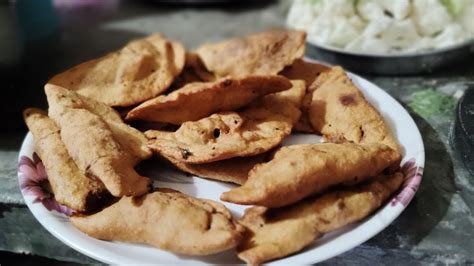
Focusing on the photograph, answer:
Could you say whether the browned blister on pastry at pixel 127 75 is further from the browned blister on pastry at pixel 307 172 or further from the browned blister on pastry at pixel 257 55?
the browned blister on pastry at pixel 307 172

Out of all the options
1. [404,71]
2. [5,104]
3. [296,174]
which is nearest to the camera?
[296,174]

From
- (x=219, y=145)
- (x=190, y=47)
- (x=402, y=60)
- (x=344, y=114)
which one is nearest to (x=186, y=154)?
(x=219, y=145)

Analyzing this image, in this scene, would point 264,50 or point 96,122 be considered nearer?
point 96,122

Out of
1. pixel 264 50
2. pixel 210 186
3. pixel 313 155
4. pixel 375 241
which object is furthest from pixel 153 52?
pixel 375 241

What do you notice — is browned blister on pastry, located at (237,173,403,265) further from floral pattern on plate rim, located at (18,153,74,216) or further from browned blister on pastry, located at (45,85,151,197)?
floral pattern on plate rim, located at (18,153,74,216)

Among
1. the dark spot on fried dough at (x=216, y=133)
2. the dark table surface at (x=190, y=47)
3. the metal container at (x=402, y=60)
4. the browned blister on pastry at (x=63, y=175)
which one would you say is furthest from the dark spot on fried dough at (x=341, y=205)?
the metal container at (x=402, y=60)

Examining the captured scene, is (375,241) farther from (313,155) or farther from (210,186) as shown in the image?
(210,186)

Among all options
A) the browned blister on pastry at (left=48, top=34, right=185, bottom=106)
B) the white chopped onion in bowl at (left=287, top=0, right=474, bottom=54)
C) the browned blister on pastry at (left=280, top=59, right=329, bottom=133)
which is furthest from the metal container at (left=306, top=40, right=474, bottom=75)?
the browned blister on pastry at (left=48, top=34, right=185, bottom=106)
